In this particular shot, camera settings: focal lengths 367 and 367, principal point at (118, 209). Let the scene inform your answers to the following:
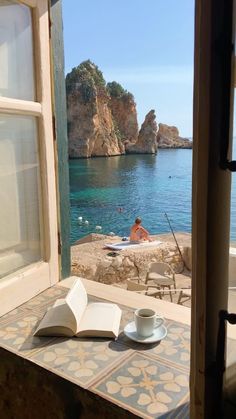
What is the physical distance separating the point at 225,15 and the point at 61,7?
4.00 feet

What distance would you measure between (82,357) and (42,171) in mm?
731

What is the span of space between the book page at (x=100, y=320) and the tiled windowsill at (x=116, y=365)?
0.08ft

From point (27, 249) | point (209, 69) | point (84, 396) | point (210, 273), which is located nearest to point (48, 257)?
point (27, 249)

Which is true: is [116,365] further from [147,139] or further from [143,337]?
[147,139]

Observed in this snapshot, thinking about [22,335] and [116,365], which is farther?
[22,335]

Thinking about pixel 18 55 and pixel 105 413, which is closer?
pixel 105 413

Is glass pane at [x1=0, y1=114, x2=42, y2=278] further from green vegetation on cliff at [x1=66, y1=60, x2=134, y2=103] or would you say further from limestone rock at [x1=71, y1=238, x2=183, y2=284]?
green vegetation on cliff at [x1=66, y1=60, x2=134, y2=103]

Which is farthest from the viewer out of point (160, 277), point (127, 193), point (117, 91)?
point (117, 91)

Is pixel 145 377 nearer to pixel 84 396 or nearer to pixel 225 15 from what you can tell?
pixel 84 396

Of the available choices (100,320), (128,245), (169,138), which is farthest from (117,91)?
(100,320)

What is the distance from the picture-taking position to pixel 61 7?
153cm

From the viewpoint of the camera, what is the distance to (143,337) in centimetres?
114

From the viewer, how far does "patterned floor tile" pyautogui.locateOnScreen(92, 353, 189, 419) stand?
86 cm

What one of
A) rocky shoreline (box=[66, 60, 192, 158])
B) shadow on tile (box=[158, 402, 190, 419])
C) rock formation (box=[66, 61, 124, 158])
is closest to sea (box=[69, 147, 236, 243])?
rocky shoreline (box=[66, 60, 192, 158])
